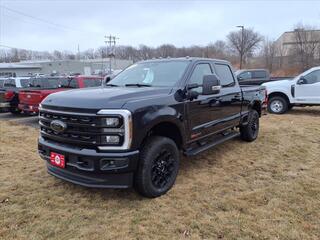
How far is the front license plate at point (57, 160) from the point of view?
3.90 m

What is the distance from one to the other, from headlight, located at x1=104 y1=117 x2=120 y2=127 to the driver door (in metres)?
9.80

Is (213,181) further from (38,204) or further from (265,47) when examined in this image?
(265,47)

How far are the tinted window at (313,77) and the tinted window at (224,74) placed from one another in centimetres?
635

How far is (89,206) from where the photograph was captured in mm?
3955

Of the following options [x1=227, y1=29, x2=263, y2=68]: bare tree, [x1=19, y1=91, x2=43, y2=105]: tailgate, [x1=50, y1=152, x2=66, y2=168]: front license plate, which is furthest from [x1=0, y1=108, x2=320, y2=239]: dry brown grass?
[x1=227, y1=29, x2=263, y2=68]: bare tree

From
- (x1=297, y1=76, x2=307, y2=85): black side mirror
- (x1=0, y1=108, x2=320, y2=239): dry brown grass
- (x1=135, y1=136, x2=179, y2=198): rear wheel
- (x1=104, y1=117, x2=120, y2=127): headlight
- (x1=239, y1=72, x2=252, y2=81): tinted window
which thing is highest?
(x1=239, y1=72, x2=252, y2=81): tinted window

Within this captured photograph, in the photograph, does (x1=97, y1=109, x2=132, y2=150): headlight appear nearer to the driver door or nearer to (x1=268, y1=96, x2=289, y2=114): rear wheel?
the driver door

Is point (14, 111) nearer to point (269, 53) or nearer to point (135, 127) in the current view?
point (135, 127)

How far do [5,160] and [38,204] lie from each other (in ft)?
7.62

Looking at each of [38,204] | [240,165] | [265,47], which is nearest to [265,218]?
[240,165]

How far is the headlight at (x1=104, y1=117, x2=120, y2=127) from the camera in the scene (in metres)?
3.57

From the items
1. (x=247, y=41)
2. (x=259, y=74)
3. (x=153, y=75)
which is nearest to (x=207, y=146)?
(x=153, y=75)

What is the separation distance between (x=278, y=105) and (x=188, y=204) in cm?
939

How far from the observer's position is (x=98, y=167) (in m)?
3.63
